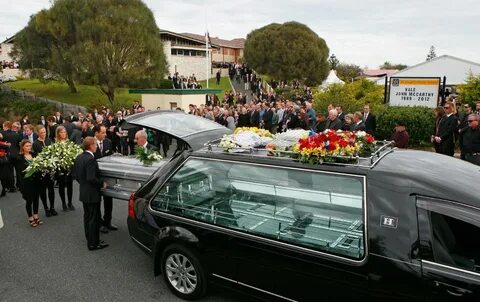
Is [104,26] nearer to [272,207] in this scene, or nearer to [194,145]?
[194,145]

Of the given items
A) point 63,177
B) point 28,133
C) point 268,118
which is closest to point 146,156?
point 63,177

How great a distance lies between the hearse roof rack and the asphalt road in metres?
1.60

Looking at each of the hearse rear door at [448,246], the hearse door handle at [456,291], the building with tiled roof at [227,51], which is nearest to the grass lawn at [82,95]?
the hearse rear door at [448,246]

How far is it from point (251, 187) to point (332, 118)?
7.23 metres

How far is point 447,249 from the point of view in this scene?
132 inches

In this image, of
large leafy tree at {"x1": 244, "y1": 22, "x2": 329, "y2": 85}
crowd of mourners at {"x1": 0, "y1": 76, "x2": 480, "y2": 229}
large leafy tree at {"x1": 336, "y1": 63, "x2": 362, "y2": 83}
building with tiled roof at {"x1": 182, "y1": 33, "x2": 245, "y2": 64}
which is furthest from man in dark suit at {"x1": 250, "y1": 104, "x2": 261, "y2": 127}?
building with tiled roof at {"x1": 182, "y1": 33, "x2": 245, "y2": 64}

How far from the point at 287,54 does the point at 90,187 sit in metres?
41.2

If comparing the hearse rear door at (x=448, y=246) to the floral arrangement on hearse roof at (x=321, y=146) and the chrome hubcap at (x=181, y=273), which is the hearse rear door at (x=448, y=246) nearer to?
the floral arrangement on hearse roof at (x=321, y=146)

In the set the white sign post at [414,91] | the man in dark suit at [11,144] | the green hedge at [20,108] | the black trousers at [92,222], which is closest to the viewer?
the black trousers at [92,222]

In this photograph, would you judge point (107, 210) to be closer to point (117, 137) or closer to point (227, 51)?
point (117, 137)

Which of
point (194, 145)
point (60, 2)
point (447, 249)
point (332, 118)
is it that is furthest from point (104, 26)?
point (447, 249)

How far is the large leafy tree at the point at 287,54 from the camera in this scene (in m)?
45.1

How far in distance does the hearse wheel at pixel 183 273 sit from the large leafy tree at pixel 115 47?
2625 centimetres

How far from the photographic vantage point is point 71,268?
18.9ft
